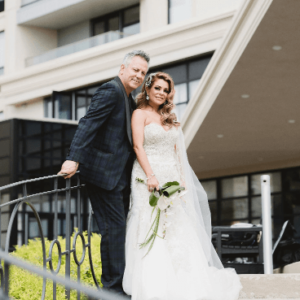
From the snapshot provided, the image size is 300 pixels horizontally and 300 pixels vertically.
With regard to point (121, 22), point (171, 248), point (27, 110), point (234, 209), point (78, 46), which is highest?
point (121, 22)

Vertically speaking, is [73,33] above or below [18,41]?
above

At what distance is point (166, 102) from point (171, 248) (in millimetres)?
1223

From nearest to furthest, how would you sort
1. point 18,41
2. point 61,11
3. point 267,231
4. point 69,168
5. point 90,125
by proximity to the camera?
point 69,168 → point 90,125 → point 267,231 → point 61,11 → point 18,41

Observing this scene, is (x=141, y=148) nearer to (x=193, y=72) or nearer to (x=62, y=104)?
(x=193, y=72)

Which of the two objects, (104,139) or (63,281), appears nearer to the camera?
(63,281)

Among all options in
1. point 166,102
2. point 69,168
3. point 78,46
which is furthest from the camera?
point 78,46

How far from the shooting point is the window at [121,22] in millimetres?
21484

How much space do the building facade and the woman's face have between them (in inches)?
181

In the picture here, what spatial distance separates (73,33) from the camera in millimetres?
24156

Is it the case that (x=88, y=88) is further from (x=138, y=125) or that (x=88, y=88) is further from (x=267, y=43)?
(x=138, y=125)

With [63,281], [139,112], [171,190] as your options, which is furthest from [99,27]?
[63,281]

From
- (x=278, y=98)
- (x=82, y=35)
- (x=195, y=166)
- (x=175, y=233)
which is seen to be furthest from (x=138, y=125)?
(x=82, y=35)

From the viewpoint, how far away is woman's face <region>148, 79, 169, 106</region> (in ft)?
13.3

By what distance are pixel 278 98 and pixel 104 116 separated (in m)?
8.63
